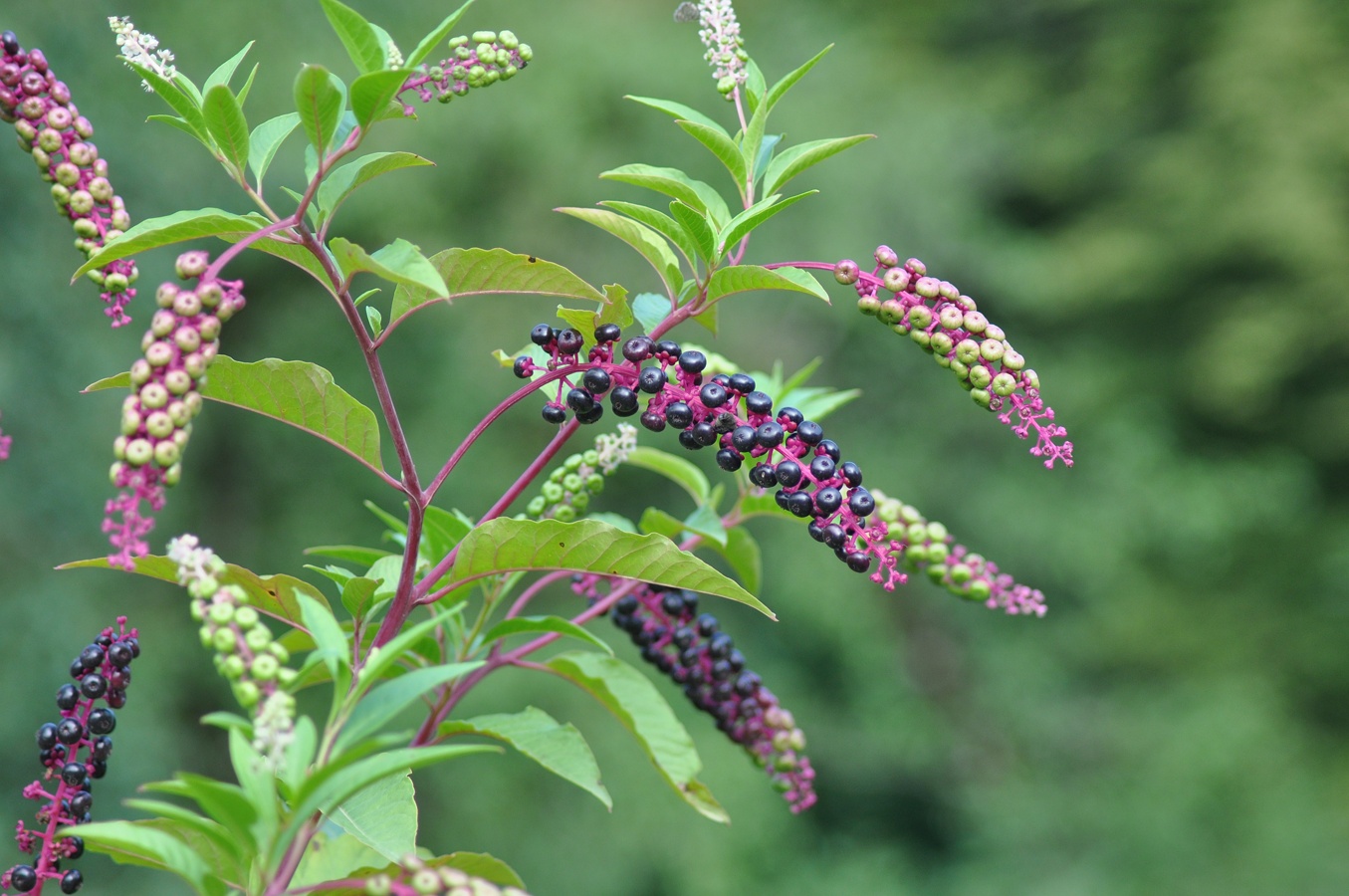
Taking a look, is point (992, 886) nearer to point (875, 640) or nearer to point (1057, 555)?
point (875, 640)

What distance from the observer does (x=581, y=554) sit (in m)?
1.31

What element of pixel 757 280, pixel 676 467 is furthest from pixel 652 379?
pixel 676 467

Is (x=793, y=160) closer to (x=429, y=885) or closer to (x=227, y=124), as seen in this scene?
(x=227, y=124)

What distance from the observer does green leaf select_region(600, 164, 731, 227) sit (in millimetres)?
1323

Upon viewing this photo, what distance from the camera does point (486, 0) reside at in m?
9.02

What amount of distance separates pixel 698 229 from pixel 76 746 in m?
0.87

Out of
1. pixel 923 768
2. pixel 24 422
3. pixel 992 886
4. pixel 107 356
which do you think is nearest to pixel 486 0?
pixel 107 356

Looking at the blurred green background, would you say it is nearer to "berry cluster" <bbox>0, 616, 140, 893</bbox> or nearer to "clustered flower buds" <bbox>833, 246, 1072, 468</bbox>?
"berry cluster" <bbox>0, 616, 140, 893</bbox>

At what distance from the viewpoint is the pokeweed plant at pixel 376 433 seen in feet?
2.98

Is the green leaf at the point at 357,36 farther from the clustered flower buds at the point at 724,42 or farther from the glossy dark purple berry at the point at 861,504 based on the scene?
the glossy dark purple berry at the point at 861,504

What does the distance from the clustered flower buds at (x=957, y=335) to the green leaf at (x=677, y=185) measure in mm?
228

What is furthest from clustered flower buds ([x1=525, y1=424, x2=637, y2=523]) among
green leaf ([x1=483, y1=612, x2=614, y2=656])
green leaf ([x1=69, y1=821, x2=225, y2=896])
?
green leaf ([x1=69, y1=821, x2=225, y2=896])

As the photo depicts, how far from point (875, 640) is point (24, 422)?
19.9ft

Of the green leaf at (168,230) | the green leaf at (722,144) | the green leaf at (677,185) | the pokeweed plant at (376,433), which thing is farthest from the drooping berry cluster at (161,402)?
the green leaf at (722,144)
